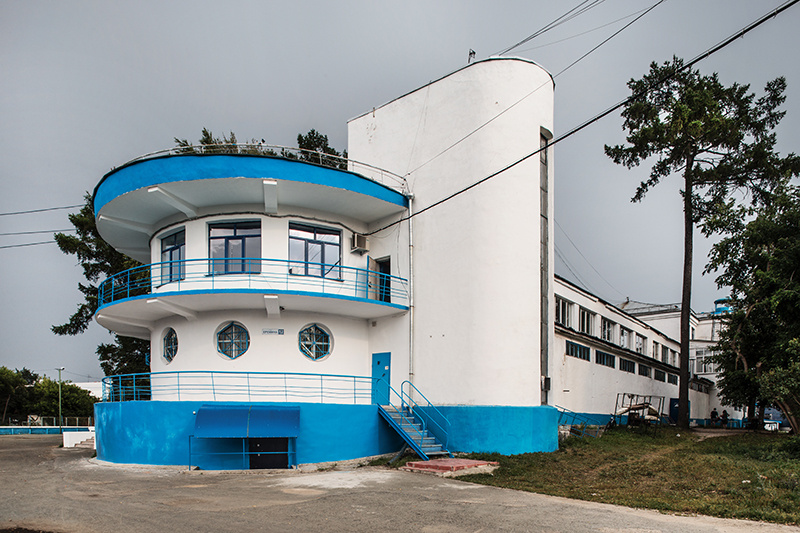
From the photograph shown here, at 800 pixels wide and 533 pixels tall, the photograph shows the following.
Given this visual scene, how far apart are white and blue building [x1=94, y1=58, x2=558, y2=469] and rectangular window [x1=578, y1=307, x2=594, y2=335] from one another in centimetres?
1001

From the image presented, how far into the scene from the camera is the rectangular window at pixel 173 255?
1936 cm

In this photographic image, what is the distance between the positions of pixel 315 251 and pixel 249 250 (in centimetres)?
214

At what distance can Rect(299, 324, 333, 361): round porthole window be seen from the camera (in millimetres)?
19172

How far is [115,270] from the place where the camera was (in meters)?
33.8

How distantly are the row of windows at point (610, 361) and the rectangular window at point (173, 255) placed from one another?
1518 cm

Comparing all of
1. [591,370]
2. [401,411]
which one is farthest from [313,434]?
[591,370]

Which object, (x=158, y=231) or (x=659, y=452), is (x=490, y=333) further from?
(x=158, y=231)

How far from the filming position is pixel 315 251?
782 inches

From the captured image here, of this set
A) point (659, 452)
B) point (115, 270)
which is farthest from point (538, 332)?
point (115, 270)

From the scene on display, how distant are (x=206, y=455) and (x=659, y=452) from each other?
1358 cm

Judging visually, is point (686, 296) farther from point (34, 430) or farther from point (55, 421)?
point (55, 421)

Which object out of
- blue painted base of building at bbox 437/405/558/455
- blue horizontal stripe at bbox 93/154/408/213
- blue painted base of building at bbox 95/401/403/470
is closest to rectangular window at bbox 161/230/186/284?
blue horizontal stripe at bbox 93/154/408/213

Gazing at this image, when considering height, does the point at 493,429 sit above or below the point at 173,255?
below

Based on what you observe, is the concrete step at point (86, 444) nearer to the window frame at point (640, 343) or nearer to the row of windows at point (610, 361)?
the row of windows at point (610, 361)
